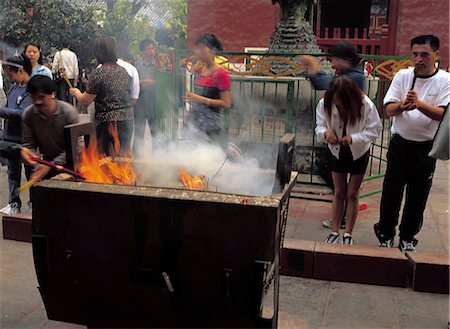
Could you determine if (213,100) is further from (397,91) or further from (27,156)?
(27,156)

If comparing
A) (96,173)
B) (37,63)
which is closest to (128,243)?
(96,173)

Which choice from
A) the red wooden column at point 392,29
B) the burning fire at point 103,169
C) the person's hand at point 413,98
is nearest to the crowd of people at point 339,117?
the person's hand at point 413,98

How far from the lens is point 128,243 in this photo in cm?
254

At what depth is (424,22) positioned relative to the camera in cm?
1331

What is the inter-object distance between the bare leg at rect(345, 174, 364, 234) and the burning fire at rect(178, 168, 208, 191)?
1765 mm

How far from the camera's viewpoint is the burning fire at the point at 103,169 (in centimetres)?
308

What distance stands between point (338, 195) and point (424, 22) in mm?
10563

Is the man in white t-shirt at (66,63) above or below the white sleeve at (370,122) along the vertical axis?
above

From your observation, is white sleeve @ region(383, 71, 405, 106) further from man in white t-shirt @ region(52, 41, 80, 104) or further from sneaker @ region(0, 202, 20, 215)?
man in white t-shirt @ region(52, 41, 80, 104)

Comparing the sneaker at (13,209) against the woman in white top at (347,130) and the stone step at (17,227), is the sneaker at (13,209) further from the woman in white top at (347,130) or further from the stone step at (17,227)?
the woman in white top at (347,130)

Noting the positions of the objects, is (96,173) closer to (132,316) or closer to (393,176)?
(132,316)

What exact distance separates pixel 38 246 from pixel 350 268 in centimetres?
244

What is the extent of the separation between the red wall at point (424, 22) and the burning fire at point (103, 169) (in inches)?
470

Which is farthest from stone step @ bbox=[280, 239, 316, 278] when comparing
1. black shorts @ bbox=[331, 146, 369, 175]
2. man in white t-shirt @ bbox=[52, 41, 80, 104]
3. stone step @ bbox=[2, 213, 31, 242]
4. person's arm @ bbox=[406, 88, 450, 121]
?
man in white t-shirt @ bbox=[52, 41, 80, 104]
